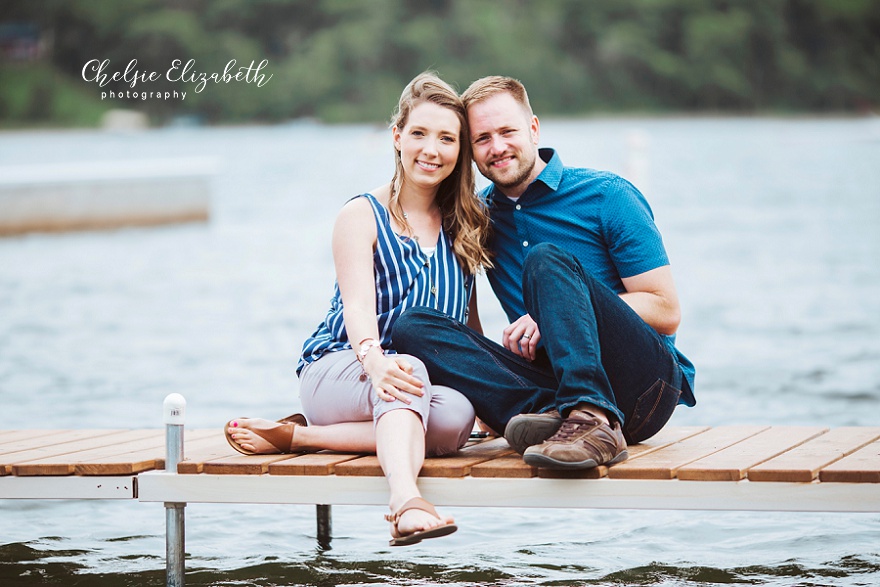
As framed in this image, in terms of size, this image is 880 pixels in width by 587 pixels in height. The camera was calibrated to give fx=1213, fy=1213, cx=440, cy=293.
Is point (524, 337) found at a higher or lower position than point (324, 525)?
higher

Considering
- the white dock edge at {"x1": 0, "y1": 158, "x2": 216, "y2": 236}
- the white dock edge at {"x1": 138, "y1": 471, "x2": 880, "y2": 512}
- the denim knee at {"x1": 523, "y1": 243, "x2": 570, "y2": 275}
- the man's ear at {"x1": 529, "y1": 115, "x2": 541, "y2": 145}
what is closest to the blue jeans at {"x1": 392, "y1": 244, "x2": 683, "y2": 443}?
the denim knee at {"x1": 523, "y1": 243, "x2": 570, "y2": 275}

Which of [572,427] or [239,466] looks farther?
[239,466]

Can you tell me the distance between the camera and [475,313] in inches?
159

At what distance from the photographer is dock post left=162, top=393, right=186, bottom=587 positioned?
143 inches

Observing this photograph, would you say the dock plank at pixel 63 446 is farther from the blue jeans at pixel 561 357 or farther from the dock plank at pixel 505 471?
the dock plank at pixel 505 471

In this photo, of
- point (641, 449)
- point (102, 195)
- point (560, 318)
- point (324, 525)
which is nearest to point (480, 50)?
point (102, 195)

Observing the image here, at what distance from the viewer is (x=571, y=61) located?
8444 cm

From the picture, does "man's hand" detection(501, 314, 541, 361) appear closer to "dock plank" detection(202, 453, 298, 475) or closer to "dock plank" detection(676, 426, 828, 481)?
"dock plank" detection(676, 426, 828, 481)

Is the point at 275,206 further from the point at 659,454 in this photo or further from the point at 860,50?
the point at 860,50

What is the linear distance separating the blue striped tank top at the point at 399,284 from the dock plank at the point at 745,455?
2.97 ft

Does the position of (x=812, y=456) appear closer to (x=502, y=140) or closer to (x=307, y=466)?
(x=502, y=140)

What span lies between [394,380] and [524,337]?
426mm

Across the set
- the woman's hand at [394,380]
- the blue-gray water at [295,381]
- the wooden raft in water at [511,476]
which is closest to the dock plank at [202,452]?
the wooden raft in water at [511,476]

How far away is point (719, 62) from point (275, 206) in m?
61.8
